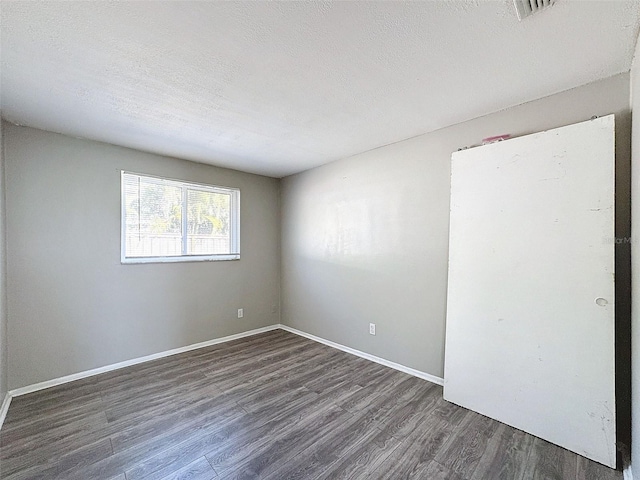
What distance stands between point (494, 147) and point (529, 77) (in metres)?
0.49

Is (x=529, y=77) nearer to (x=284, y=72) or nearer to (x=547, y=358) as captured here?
(x=284, y=72)

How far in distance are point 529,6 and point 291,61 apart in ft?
3.91

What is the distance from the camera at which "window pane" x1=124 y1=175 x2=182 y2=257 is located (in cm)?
308

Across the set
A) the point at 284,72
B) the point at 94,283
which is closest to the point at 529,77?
the point at 284,72

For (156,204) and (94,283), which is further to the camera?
(156,204)

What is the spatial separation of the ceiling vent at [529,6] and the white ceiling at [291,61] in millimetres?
46

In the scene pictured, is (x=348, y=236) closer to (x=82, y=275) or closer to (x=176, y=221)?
(x=176, y=221)

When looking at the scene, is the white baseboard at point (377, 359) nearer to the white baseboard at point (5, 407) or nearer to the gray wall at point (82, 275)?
the gray wall at point (82, 275)

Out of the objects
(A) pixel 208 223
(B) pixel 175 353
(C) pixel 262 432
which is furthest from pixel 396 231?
(B) pixel 175 353

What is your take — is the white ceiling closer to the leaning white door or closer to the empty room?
the empty room

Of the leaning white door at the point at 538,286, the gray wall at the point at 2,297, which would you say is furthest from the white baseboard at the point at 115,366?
the leaning white door at the point at 538,286

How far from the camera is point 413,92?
196cm

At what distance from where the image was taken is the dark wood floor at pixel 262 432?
1.61m

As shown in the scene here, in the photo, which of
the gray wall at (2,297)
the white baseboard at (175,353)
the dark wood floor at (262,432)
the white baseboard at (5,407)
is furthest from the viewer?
the white baseboard at (175,353)
